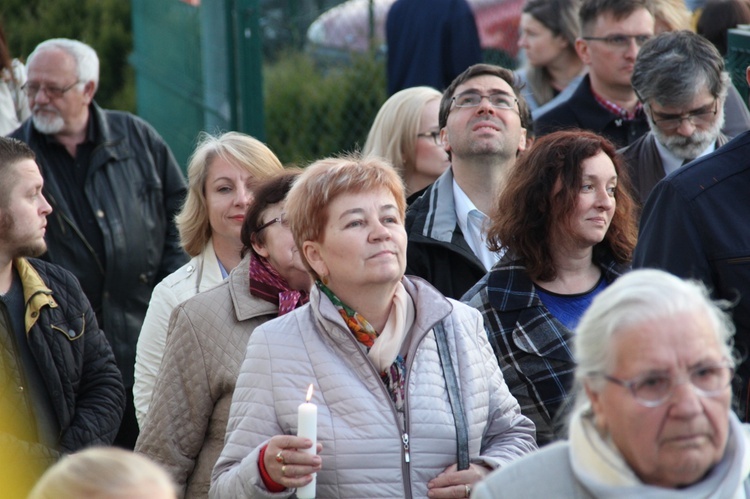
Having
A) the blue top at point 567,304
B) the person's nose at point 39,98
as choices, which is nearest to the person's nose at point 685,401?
Answer: the blue top at point 567,304

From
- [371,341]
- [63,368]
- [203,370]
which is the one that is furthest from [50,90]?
[371,341]

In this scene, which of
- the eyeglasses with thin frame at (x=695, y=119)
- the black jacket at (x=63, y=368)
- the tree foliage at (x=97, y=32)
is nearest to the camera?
the black jacket at (x=63, y=368)

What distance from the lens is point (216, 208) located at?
200 inches

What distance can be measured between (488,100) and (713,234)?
6.11 ft

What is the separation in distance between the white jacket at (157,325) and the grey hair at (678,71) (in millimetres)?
2070

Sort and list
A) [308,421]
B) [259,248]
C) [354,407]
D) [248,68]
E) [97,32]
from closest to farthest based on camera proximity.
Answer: [308,421] < [354,407] < [259,248] < [248,68] < [97,32]

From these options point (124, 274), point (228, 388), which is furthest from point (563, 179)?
point (124, 274)

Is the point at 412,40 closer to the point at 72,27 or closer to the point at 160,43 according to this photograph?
the point at 160,43

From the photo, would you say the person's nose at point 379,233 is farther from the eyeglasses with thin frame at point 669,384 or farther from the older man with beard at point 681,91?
the older man with beard at point 681,91

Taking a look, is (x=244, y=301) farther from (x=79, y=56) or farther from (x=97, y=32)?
(x=97, y=32)

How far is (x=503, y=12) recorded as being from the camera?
1092 centimetres

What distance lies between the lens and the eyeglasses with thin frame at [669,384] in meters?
2.51

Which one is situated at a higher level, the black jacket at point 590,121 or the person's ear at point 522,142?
the person's ear at point 522,142

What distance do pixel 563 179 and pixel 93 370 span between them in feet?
6.50
